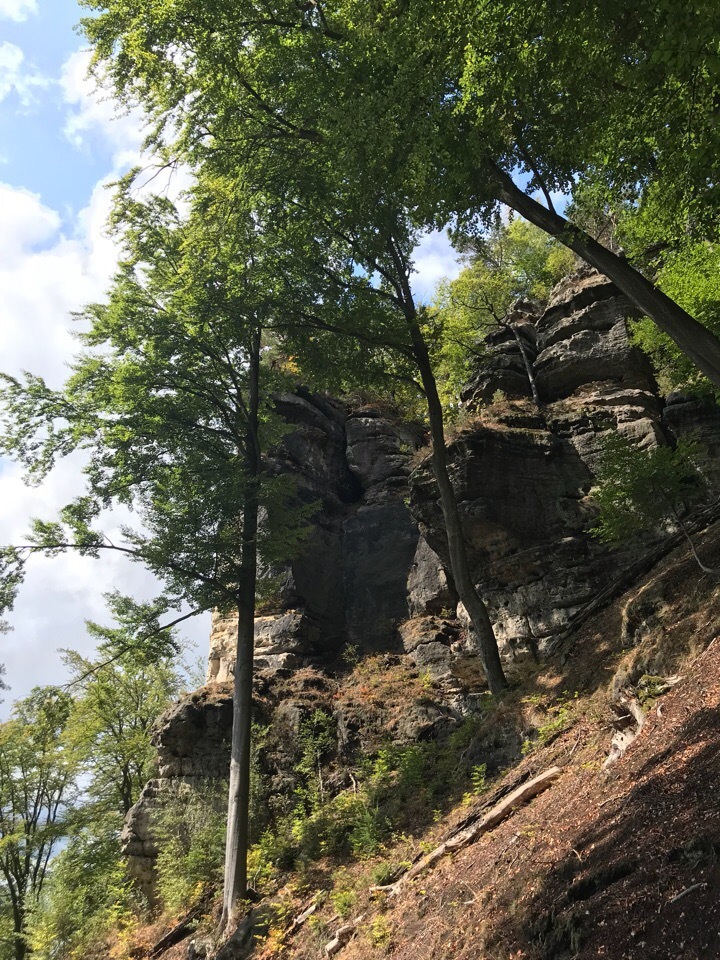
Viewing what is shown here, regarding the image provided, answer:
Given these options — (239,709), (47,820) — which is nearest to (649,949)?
A: (239,709)

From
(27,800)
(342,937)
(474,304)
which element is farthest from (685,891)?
(27,800)

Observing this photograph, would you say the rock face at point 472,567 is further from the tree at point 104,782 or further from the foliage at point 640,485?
the foliage at point 640,485

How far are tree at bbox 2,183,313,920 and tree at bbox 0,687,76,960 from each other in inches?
409

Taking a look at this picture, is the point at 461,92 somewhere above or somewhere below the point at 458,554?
above

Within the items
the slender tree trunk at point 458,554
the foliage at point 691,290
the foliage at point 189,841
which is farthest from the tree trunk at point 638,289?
the foliage at point 189,841

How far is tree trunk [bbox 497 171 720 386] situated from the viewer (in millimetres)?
7207

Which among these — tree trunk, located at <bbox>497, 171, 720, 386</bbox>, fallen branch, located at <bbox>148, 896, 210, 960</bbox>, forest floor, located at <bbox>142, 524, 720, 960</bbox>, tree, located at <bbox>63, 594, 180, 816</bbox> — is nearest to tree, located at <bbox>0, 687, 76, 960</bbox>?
tree, located at <bbox>63, 594, 180, 816</bbox>

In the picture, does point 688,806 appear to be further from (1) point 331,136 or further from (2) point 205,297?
(2) point 205,297

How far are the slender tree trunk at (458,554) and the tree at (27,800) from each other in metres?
15.2

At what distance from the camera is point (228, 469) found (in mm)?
14461

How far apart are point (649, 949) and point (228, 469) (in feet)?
40.2

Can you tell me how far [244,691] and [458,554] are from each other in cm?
538

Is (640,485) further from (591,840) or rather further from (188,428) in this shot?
(188,428)

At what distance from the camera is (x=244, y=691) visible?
1309 centimetres
